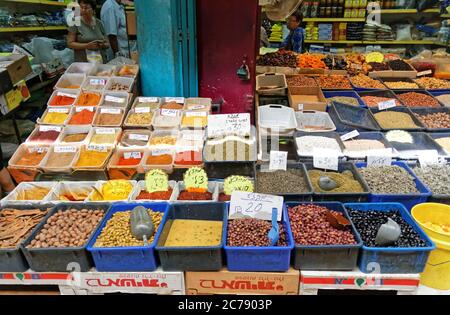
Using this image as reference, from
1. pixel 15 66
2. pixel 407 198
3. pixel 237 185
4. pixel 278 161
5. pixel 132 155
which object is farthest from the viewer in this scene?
pixel 15 66

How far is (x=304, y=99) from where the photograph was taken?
3305 millimetres

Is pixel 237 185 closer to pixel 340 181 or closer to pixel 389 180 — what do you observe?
pixel 340 181

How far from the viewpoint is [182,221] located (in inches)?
73.7

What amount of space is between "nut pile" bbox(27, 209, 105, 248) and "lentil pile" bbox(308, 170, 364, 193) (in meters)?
1.22

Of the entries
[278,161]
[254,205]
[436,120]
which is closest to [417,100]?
[436,120]

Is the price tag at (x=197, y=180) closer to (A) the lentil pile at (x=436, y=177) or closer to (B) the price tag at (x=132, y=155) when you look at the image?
(B) the price tag at (x=132, y=155)

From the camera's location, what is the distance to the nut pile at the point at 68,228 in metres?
1.64

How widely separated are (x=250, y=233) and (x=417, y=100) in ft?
Answer: 8.11

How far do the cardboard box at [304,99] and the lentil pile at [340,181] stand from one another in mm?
1022

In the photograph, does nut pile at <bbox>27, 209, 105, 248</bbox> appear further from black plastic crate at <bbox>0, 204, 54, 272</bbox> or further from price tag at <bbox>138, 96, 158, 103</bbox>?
price tag at <bbox>138, 96, 158, 103</bbox>

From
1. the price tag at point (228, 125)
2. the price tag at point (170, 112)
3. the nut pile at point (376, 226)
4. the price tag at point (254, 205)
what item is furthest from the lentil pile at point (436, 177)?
the price tag at point (170, 112)

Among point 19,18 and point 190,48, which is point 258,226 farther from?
point 19,18
